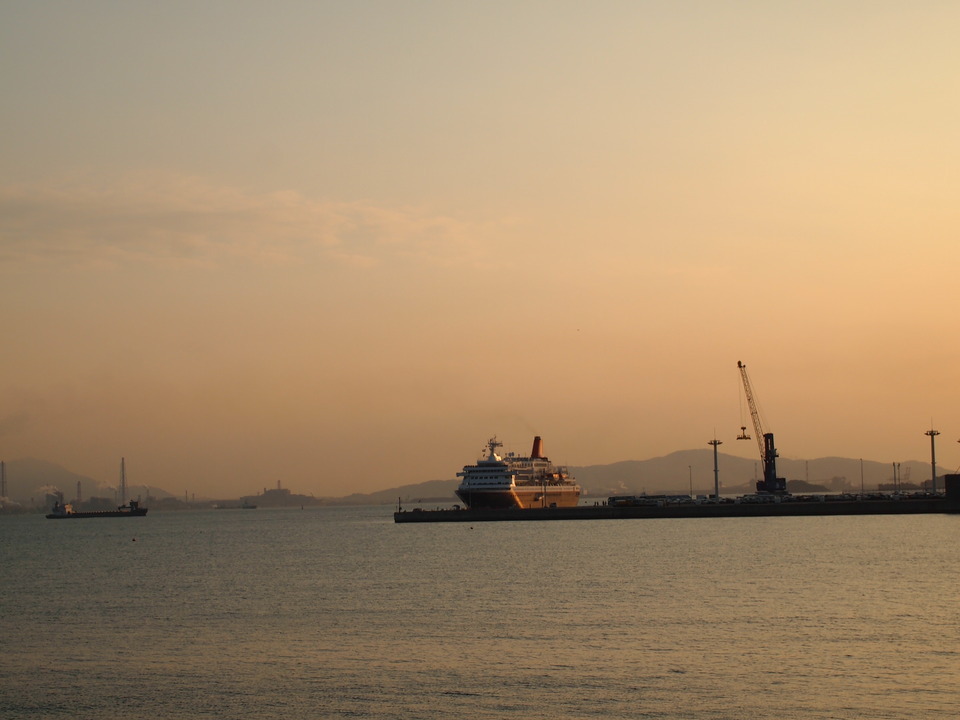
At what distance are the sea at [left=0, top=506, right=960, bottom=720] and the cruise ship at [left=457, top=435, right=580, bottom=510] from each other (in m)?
68.4

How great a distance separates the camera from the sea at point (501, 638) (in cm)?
2728

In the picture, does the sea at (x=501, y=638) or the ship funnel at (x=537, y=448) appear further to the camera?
the ship funnel at (x=537, y=448)

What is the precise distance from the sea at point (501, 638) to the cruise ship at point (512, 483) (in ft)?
225

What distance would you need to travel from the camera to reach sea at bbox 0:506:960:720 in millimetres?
27281

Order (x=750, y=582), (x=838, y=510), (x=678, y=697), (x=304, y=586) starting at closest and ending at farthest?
(x=678, y=697)
(x=750, y=582)
(x=304, y=586)
(x=838, y=510)

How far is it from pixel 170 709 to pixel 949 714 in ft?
58.6

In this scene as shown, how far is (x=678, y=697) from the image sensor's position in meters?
27.0

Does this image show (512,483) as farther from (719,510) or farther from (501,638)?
(501,638)

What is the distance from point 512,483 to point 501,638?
106 metres

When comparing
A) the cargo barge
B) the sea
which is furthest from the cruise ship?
the sea

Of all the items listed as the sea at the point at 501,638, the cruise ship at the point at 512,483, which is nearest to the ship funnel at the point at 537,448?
the cruise ship at the point at 512,483

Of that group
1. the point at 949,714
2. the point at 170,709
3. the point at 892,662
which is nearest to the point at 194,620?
the point at 170,709

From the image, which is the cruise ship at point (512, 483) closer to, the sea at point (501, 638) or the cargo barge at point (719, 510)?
the cargo barge at point (719, 510)

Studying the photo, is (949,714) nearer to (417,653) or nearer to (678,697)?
(678,697)
